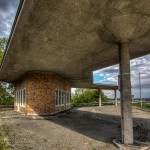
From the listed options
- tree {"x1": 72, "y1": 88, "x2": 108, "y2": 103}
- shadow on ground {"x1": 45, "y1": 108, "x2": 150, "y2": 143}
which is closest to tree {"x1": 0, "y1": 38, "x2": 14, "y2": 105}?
tree {"x1": 72, "y1": 88, "x2": 108, "y2": 103}

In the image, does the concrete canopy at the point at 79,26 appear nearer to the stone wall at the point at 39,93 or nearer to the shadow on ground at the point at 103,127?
the shadow on ground at the point at 103,127

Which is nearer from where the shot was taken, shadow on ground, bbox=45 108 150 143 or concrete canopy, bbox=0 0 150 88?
concrete canopy, bbox=0 0 150 88

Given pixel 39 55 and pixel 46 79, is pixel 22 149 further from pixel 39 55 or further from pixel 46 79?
pixel 46 79

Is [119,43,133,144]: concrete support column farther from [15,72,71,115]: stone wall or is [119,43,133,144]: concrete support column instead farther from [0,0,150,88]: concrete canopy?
[15,72,71,115]: stone wall

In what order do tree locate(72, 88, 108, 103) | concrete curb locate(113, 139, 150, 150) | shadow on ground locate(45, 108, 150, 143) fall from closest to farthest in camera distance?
1. concrete curb locate(113, 139, 150, 150)
2. shadow on ground locate(45, 108, 150, 143)
3. tree locate(72, 88, 108, 103)

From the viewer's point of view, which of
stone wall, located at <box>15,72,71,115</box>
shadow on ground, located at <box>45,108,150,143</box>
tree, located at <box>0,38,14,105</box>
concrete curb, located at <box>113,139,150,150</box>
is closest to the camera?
concrete curb, located at <box>113,139,150,150</box>

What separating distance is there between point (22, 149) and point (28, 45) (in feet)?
15.8

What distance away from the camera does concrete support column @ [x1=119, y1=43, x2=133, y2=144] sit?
6.42 meters

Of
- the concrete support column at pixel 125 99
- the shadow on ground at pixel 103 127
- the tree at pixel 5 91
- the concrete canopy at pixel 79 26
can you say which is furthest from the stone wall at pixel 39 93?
the tree at pixel 5 91

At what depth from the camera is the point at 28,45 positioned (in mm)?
8469

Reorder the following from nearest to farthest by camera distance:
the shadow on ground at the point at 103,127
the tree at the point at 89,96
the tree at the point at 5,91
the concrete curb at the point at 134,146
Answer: the concrete curb at the point at 134,146 < the shadow on ground at the point at 103,127 < the tree at the point at 5,91 < the tree at the point at 89,96

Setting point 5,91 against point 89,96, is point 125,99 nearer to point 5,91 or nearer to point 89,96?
point 5,91

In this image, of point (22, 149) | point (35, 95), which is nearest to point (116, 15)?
point (22, 149)

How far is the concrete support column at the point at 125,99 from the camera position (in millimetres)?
6422
